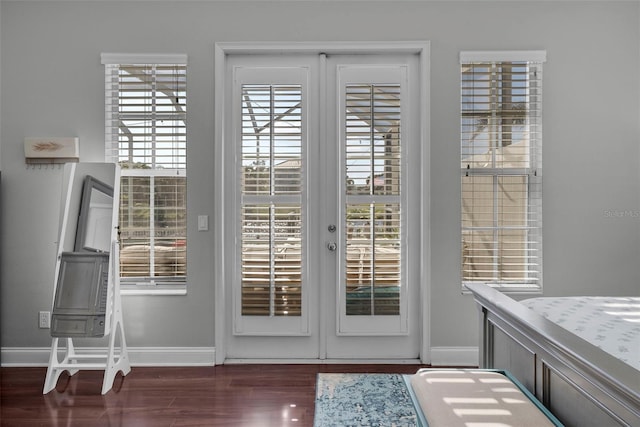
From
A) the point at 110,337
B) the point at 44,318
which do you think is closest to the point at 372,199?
the point at 110,337

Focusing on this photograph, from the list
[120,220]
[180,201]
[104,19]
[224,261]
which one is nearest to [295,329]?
[224,261]

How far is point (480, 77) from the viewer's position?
3.04 m

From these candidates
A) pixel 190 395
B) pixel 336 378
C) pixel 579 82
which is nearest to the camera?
pixel 190 395

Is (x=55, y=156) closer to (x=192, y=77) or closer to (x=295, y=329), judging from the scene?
(x=192, y=77)

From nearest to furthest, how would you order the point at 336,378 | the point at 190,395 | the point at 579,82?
the point at 190,395 < the point at 336,378 < the point at 579,82

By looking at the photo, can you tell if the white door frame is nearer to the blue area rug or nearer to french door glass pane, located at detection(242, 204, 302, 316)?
french door glass pane, located at detection(242, 204, 302, 316)

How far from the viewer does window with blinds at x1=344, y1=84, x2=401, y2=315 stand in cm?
307

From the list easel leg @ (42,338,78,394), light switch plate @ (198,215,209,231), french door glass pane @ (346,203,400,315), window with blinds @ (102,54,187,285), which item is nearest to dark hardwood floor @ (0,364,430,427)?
easel leg @ (42,338,78,394)

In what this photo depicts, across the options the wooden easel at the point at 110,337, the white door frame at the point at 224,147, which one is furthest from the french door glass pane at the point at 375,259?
the wooden easel at the point at 110,337

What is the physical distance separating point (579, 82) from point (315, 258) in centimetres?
230

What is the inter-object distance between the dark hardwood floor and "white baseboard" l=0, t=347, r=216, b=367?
0.07 metres

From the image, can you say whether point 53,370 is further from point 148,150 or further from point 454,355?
point 454,355

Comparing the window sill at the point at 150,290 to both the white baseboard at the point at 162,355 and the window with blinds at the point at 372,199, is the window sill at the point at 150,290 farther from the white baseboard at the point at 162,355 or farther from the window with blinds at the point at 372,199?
the window with blinds at the point at 372,199

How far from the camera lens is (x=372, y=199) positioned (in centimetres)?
307
